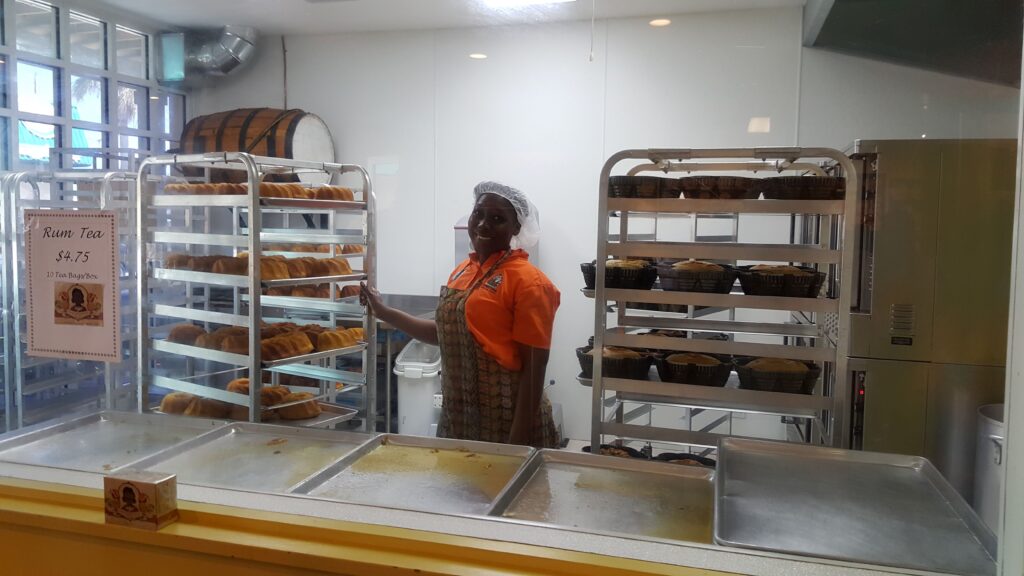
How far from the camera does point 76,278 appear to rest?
5.06ft

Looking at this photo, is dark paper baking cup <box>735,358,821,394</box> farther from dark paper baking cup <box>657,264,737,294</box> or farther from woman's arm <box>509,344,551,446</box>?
woman's arm <box>509,344,551,446</box>

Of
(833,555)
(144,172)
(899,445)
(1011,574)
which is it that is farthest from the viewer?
(144,172)

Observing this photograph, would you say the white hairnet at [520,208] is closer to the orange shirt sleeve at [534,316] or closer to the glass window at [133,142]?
the orange shirt sleeve at [534,316]

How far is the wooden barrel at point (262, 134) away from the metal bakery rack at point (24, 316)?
0.21 m

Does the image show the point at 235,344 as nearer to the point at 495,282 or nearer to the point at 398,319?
the point at 398,319

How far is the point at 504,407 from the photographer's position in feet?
6.19

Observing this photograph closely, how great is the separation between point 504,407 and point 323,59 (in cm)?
105

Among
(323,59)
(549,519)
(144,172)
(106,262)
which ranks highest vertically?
(323,59)

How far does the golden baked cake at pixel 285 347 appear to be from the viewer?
7.05 ft

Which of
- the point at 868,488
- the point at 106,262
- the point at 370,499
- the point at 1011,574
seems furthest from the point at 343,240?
the point at 1011,574

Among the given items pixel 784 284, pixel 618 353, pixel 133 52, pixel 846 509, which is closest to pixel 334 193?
pixel 133 52

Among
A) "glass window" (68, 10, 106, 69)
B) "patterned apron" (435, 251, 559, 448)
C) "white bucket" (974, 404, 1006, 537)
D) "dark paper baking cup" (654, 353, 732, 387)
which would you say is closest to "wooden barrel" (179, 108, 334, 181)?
"glass window" (68, 10, 106, 69)

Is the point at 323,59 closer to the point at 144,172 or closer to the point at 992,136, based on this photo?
the point at 144,172

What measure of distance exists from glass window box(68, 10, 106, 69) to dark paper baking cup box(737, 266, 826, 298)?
1776mm
